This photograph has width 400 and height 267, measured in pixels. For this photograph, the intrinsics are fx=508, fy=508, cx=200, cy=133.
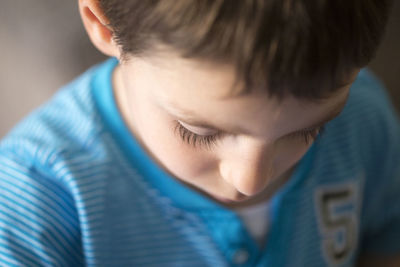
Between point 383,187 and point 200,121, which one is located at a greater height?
point 200,121

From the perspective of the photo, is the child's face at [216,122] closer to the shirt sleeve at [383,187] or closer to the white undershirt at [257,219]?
the white undershirt at [257,219]

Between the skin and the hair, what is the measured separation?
0.03 feet

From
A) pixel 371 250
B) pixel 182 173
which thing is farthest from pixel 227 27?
pixel 371 250

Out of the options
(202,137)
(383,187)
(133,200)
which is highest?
(202,137)

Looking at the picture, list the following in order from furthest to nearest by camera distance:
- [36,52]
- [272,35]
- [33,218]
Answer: [36,52]
[33,218]
[272,35]

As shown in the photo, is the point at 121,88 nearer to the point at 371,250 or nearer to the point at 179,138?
the point at 179,138

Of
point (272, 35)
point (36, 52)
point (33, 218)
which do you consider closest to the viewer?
point (272, 35)

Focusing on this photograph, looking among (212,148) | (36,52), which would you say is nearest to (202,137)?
(212,148)

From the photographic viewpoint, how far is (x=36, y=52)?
554mm

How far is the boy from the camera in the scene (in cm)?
28

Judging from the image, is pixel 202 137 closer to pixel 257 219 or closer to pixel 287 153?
pixel 287 153

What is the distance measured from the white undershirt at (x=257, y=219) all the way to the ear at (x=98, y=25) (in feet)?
0.73

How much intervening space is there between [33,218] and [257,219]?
219 mm

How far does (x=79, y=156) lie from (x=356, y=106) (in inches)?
12.3
